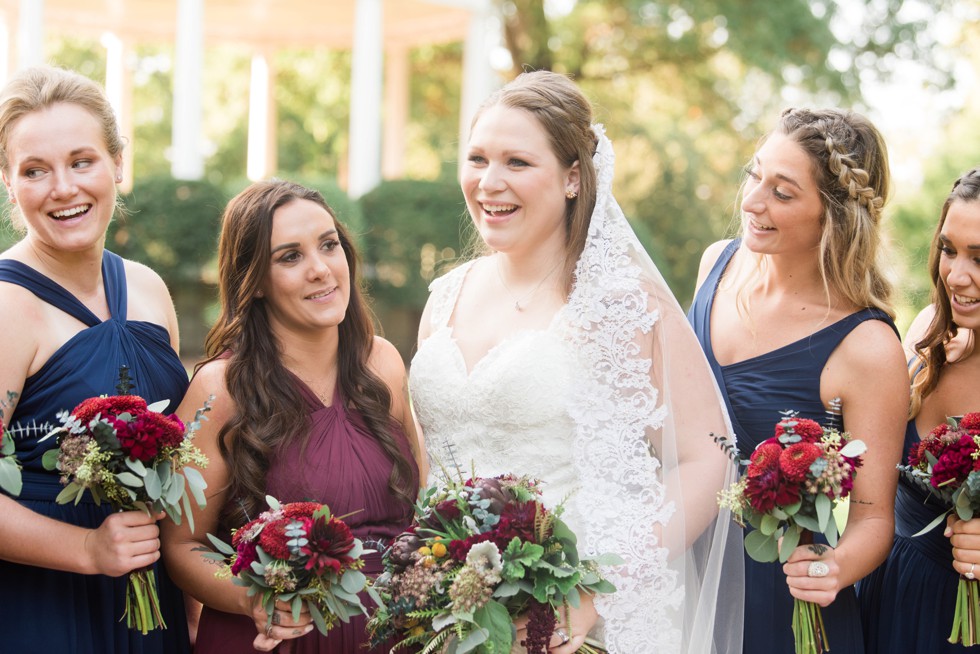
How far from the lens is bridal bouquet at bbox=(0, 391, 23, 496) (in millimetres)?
3318

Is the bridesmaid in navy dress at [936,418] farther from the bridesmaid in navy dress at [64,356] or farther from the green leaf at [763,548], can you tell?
the bridesmaid in navy dress at [64,356]

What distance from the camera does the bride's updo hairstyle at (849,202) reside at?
4180 mm

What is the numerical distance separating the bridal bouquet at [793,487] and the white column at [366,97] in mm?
13123

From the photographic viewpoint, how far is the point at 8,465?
10.9 ft

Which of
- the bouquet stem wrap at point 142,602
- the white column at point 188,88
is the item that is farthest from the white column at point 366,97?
the bouquet stem wrap at point 142,602

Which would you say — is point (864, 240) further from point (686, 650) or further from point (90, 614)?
point (90, 614)

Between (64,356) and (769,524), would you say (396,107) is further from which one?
(769,524)

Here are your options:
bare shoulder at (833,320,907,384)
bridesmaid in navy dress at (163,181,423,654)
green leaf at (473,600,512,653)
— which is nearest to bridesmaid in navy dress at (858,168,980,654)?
bare shoulder at (833,320,907,384)

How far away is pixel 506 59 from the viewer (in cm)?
2423

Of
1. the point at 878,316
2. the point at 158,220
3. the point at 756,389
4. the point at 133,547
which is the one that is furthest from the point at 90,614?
the point at 158,220

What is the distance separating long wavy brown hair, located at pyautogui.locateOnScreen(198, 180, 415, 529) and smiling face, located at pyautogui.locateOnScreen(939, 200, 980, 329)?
94.5 inches

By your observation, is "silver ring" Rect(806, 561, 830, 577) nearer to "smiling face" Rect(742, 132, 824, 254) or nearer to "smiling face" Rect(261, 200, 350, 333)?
"smiling face" Rect(742, 132, 824, 254)

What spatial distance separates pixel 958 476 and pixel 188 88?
1325 cm

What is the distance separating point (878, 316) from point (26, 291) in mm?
3392
